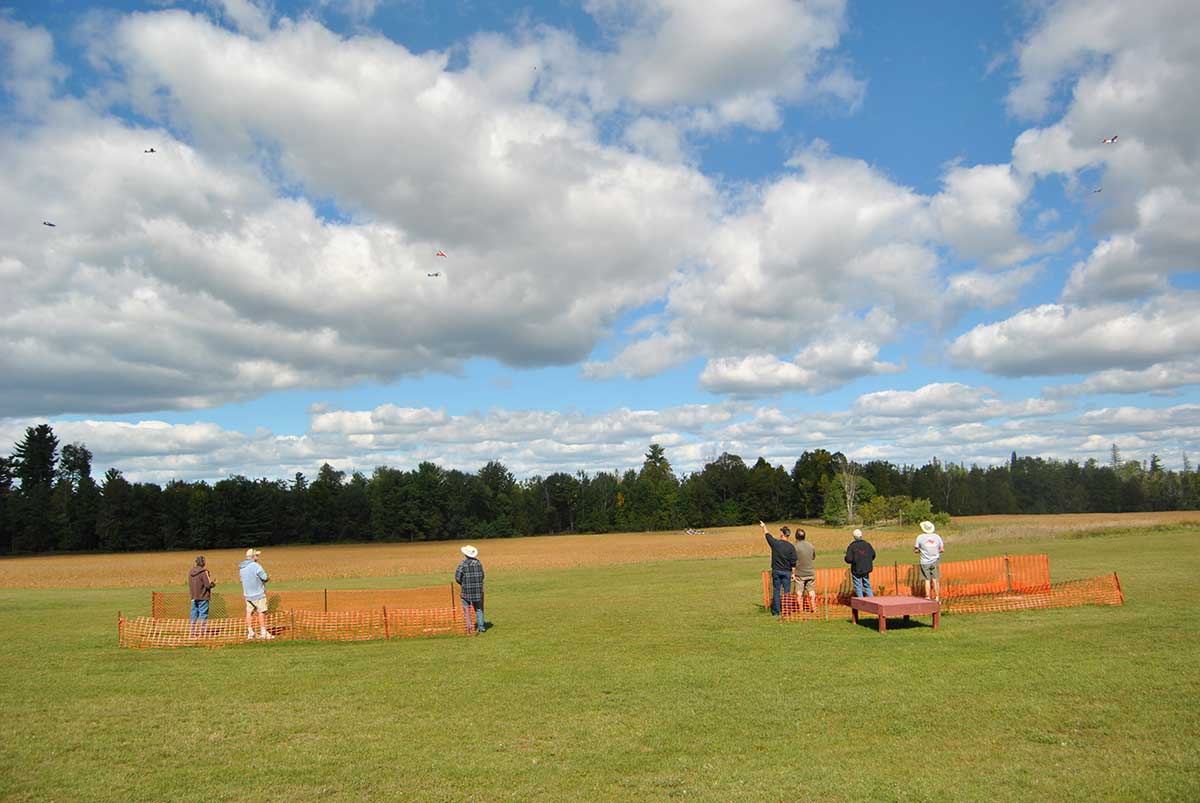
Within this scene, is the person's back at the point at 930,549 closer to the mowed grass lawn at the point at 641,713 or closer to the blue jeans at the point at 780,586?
the mowed grass lawn at the point at 641,713

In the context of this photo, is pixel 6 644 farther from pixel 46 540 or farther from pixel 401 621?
pixel 46 540

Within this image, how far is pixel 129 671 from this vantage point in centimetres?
1288

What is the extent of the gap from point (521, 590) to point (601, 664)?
54.9 ft

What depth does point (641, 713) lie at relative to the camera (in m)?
9.27

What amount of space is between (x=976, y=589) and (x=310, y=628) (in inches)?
621

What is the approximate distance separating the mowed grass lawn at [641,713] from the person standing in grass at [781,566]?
0.69 m

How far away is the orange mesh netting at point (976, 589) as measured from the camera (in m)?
16.5

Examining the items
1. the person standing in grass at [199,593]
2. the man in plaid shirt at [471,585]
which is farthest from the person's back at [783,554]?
the person standing in grass at [199,593]

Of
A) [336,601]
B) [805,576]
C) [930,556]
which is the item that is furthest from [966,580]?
[336,601]

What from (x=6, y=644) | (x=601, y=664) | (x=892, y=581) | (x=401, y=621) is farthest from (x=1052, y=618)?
(x=6, y=644)

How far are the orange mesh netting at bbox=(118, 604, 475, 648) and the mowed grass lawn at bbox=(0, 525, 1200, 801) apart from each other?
2.31ft

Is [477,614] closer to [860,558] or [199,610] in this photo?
[199,610]

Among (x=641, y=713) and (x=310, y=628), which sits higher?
(x=641, y=713)

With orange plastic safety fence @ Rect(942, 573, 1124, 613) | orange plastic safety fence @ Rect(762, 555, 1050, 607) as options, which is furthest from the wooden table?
orange plastic safety fence @ Rect(762, 555, 1050, 607)
